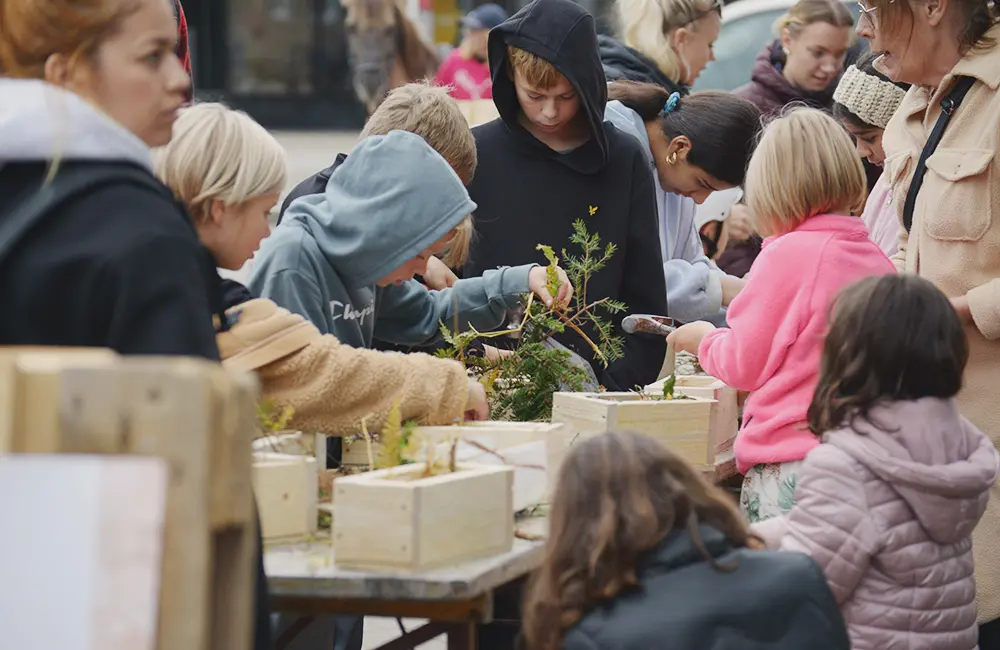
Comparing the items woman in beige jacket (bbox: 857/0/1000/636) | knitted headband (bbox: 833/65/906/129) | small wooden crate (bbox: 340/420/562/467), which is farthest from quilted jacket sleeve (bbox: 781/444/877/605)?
knitted headband (bbox: 833/65/906/129)

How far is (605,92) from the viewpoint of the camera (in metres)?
3.96

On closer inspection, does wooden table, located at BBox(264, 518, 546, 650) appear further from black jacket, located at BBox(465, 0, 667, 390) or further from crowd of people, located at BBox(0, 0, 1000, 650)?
black jacket, located at BBox(465, 0, 667, 390)

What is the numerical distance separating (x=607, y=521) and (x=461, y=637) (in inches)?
20.0

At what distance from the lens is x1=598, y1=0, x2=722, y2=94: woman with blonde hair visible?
5.26 metres

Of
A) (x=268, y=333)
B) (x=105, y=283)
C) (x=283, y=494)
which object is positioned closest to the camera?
(x=105, y=283)

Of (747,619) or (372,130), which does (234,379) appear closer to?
(747,619)

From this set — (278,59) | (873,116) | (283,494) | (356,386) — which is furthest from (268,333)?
(278,59)

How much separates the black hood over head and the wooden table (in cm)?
189

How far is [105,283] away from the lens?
1.60m

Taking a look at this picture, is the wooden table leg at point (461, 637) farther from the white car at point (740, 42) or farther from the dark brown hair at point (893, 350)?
the white car at point (740, 42)

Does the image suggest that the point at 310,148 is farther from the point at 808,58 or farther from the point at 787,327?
the point at 787,327

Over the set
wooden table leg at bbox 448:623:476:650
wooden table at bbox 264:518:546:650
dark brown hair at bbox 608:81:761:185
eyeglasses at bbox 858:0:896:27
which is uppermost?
eyeglasses at bbox 858:0:896:27

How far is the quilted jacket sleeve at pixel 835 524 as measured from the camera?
8.13 ft

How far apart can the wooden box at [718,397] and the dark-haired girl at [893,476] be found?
0.54 metres
